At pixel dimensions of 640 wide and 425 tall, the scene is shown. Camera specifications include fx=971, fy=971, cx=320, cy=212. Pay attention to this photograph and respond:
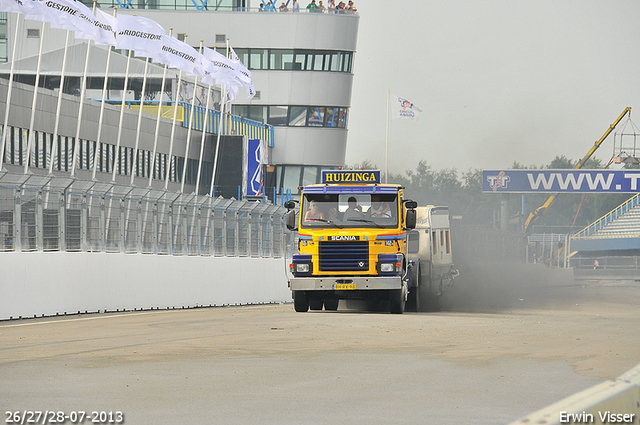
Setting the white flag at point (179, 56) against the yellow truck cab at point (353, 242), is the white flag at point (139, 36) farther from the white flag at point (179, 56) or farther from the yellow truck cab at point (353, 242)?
the yellow truck cab at point (353, 242)

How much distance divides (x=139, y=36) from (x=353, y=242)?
20924 mm

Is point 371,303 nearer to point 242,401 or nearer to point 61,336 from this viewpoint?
point 61,336

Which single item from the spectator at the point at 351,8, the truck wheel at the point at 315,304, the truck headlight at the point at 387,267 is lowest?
the truck wheel at the point at 315,304

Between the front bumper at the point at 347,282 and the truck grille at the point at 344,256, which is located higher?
the truck grille at the point at 344,256

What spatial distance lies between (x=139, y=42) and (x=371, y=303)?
59.8ft

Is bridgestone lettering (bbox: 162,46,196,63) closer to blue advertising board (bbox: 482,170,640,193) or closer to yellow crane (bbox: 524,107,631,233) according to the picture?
blue advertising board (bbox: 482,170,640,193)

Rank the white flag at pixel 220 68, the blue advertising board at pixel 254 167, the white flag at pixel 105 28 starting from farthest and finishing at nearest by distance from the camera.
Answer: the blue advertising board at pixel 254 167 < the white flag at pixel 220 68 < the white flag at pixel 105 28

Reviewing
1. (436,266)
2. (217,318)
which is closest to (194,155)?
(436,266)

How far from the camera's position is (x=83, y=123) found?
167 feet

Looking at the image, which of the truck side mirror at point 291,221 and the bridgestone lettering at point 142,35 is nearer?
the truck side mirror at point 291,221

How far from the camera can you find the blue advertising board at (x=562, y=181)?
7425cm

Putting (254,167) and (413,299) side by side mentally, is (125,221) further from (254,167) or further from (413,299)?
(254,167)

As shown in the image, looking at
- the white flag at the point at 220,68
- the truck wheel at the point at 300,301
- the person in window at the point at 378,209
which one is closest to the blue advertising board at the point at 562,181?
the white flag at the point at 220,68

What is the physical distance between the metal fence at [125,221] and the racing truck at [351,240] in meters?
3.92
